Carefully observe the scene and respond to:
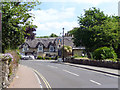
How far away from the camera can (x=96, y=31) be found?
4156 cm

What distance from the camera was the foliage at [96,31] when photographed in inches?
1563

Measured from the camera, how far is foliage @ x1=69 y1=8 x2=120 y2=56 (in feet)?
130

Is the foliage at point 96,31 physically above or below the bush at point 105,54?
above

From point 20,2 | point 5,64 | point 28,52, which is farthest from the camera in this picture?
point 28,52

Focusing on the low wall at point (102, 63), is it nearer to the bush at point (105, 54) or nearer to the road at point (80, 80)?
the bush at point (105, 54)

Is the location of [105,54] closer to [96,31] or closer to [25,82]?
[96,31]

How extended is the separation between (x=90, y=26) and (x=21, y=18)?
107 ft

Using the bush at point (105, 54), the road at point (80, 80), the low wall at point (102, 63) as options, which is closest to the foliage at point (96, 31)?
the low wall at point (102, 63)

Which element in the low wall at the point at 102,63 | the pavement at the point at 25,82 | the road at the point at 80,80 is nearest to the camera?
the pavement at the point at 25,82

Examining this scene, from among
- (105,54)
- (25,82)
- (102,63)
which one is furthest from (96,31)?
(25,82)

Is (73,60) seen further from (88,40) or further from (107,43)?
(107,43)

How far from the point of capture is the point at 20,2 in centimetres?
1229

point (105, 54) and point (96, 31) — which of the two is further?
point (96, 31)

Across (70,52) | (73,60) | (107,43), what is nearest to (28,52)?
(70,52)
